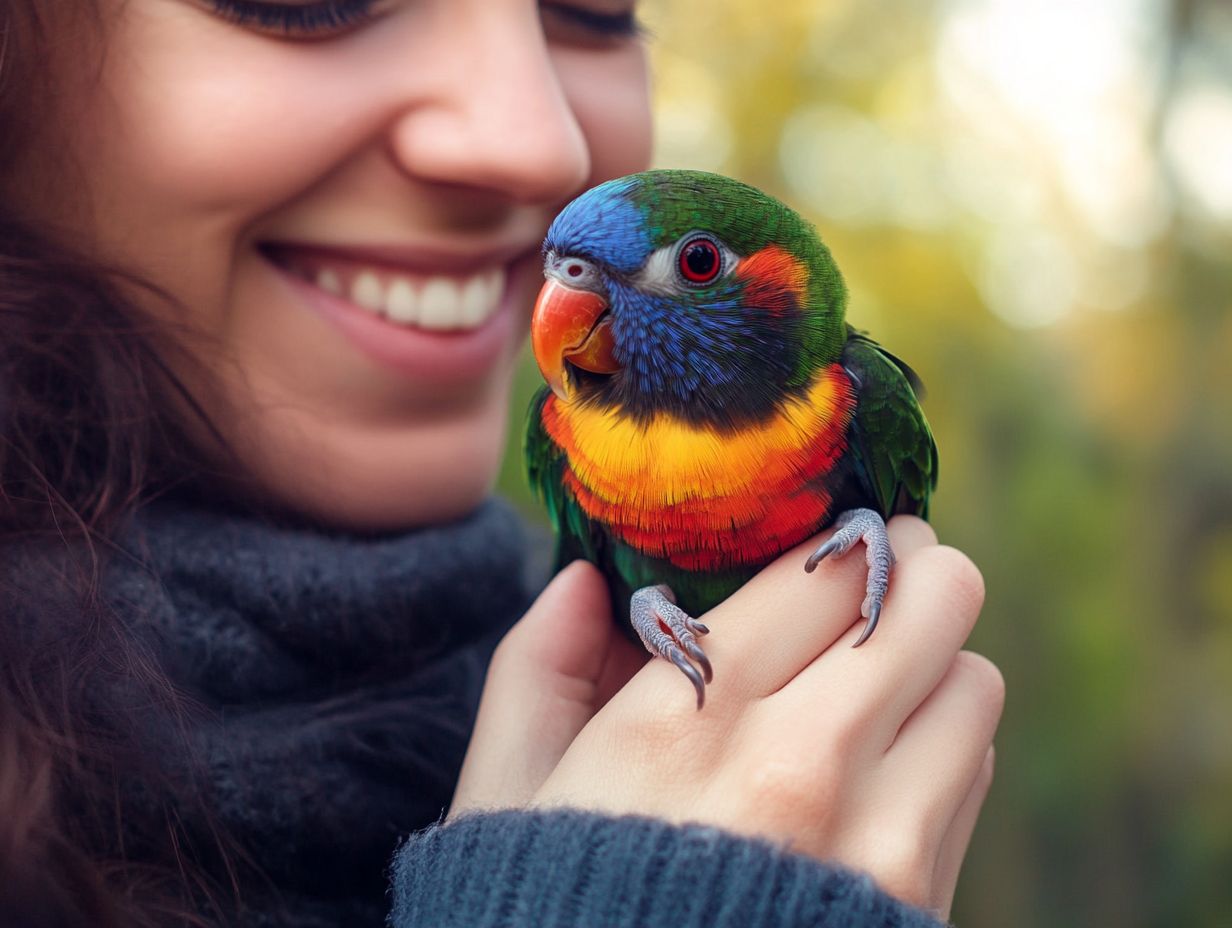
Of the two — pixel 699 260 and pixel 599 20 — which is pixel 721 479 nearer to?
pixel 699 260

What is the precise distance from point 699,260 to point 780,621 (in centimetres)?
58

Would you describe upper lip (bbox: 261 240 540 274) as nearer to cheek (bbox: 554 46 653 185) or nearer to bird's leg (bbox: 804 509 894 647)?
cheek (bbox: 554 46 653 185)

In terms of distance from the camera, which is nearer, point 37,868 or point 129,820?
point 37,868

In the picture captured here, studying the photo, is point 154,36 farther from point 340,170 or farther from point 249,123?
point 340,170

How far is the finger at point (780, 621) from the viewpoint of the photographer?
1416 mm

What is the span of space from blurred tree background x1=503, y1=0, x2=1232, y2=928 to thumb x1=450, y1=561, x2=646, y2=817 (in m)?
3.66

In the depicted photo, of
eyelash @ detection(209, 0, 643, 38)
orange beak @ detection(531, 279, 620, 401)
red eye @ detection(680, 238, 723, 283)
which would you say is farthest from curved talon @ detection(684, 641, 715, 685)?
eyelash @ detection(209, 0, 643, 38)

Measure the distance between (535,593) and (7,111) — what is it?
162 cm

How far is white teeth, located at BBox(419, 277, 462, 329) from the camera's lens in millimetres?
1802

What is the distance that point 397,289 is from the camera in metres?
1.78

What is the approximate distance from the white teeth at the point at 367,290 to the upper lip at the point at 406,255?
0.03 m

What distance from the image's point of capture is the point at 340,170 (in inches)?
64.6

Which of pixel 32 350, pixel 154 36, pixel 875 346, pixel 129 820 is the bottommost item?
pixel 129 820

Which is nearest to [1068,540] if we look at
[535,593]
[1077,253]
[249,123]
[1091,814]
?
[1091,814]
